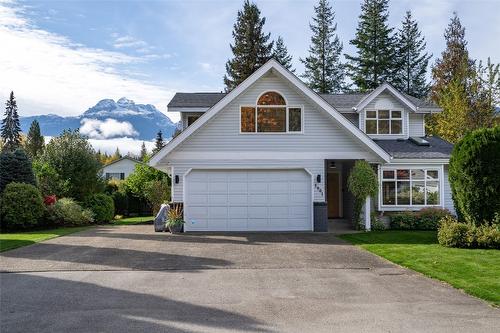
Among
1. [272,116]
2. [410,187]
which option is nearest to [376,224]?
[410,187]

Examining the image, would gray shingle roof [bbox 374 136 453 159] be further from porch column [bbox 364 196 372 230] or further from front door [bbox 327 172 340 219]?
front door [bbox 327 172 340 219]

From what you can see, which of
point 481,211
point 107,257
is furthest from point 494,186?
point 107,257

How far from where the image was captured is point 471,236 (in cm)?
1433

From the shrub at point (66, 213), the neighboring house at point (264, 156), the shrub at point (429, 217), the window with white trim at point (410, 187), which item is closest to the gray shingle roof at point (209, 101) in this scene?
the neighboring house at point (264, 156)

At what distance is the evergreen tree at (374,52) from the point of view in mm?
44438

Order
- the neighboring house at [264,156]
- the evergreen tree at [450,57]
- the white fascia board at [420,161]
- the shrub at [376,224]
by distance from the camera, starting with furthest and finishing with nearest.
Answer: the evergreen tree at [450,57]
the white fascia board at [420,161]
the shrub at [376,224]
the neighboring house at [264,156]

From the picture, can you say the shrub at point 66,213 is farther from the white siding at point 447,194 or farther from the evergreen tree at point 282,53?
the evergreen tree at point 282,53

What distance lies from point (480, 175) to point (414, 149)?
25.1ft

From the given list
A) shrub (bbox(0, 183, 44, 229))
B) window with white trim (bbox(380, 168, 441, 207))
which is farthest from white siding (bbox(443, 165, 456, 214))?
shrub (bbox(0, 183, 44, 229))

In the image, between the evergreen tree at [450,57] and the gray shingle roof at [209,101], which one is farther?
the evergreen tree at [450,57]

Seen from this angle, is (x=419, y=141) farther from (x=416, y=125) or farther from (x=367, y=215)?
(x=367, y=215)

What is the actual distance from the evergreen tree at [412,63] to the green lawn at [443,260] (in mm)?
29941

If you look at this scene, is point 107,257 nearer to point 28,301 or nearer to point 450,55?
point 28,301

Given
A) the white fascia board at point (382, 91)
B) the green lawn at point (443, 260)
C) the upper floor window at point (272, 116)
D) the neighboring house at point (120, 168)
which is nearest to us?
the green lawn at point (443, 260)
